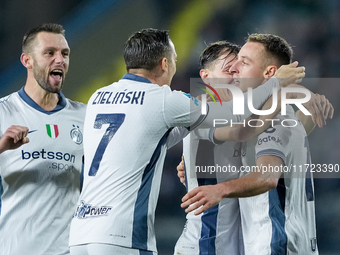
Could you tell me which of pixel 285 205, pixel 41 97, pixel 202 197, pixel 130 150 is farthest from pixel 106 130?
pixel 285 205

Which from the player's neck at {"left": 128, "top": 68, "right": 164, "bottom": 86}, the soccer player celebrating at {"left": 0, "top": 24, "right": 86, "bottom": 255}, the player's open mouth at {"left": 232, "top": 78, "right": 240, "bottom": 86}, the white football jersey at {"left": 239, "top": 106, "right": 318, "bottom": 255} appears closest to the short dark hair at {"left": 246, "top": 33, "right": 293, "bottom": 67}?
the player's open mouth at {"left": 232, "top": 78, "right": 240, "bottom": 86}

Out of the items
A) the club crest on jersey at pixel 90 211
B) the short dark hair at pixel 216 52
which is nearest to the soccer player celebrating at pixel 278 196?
the club crest on jersey at pixel 90 211

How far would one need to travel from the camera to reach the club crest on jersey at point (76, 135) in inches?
124

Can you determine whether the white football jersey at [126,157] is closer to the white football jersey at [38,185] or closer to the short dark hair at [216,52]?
the white football jersey at [38,185]

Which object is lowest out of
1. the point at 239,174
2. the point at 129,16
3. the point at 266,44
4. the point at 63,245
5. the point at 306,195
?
the point at 63,245

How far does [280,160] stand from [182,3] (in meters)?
4.40

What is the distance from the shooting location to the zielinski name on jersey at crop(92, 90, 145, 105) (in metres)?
2.56

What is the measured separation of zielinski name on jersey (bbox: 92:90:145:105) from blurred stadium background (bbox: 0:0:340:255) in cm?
359

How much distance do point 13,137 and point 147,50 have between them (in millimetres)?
875

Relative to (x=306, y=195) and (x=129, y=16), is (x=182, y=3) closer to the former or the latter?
(x=129, y=16)

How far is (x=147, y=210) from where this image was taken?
2.42 m

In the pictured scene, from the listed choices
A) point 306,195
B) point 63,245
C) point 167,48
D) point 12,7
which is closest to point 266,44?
point 167,48

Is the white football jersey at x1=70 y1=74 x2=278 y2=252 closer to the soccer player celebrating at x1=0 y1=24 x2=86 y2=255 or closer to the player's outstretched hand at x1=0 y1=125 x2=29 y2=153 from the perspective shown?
the player's outstretched hand at x1=0 y1=125 x2=29 y2=153

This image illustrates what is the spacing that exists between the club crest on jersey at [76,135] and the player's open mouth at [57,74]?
36cm
